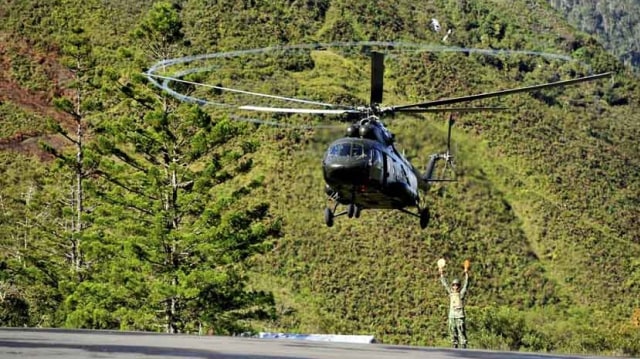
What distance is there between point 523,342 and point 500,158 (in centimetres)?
3962

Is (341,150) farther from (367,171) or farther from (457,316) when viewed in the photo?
(457,316)

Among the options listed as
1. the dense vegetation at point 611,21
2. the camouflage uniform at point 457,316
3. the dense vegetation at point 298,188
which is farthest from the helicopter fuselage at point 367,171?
the dense vegetation at point 611,21

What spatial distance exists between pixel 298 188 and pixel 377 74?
1606 inches

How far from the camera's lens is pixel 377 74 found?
19.2m

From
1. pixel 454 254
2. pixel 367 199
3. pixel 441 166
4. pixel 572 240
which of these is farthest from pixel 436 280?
pixel 367 199

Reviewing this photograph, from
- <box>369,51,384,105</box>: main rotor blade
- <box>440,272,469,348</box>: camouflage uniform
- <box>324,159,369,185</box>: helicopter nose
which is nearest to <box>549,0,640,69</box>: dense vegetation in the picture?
<box>369,51,384,105</box>: main rotor blade

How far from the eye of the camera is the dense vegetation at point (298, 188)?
32.7m

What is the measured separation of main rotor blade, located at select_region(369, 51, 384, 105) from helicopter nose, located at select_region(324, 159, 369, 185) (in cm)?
201

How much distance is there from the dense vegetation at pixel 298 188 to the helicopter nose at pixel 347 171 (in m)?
2.95

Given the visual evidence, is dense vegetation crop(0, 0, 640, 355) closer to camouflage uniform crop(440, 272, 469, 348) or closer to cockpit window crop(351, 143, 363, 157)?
cockpit window crop(351, 143, 363, 157)

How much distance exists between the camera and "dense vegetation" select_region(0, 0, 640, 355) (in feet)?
107

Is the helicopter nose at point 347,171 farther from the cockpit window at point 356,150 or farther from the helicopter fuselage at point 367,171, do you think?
the cockpit window at point 356,150

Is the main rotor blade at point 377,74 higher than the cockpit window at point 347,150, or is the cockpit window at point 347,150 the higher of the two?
the main rotor blade at point 377,74

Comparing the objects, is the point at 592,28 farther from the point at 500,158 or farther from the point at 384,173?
the point at 384,173
